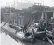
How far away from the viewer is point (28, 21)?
53.1 inches

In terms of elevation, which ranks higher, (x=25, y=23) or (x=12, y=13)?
(x=12, y=13)

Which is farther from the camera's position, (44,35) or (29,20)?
(29,20)

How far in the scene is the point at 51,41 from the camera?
4.13 ft

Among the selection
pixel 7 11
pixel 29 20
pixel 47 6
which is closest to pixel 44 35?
pixel 29 20

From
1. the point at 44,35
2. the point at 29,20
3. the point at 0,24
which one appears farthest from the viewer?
the point at 0,24

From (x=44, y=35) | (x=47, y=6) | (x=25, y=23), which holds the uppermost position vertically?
(x=47, y=6)

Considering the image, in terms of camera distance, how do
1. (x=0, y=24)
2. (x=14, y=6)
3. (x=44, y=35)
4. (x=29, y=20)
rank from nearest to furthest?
(x=44, y=35) → (x=29, y=20) → (x=14, y=6) → (x=0, y=24)

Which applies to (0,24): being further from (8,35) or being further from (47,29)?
(47,29)

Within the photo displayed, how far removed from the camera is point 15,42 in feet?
→ 4.60

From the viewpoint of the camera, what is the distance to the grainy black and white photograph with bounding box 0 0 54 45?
49.9 inches

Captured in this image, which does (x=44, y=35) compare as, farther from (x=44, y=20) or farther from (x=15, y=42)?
(x=15, y=42)

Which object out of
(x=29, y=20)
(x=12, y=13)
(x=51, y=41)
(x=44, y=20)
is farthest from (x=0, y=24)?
(x=51, y=41)

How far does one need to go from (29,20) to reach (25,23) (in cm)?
6

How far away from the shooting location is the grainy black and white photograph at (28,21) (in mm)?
1268
